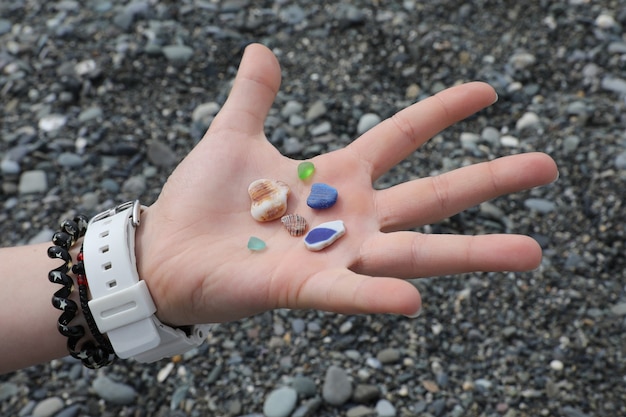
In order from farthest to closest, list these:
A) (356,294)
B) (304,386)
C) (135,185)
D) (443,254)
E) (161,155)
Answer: (161,155), (135,185), (304,386), (443,254), (356,294)

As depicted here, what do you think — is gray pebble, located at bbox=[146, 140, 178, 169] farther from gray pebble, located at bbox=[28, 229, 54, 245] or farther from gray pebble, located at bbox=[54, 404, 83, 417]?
gray pebble, located at bbox=[54, 404, 83, 417]

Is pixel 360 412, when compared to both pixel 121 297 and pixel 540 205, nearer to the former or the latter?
pixel 121 297

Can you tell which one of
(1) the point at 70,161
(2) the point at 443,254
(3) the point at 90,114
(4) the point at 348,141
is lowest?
(2) the point at 443,254

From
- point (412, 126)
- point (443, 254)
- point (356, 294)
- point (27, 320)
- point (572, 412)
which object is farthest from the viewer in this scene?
point (572, 412)

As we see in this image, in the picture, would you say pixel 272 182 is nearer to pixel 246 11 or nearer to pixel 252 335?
pixel 252 335

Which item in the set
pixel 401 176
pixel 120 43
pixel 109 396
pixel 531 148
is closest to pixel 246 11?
pixel 120 43

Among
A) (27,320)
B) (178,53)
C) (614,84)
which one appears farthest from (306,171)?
(614,84)
